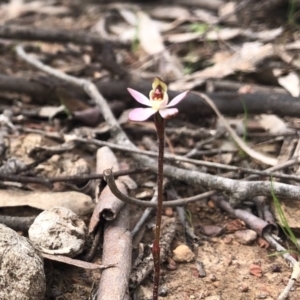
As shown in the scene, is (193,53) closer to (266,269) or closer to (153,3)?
(153,3)

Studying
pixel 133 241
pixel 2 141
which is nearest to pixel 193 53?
pixel 2 141

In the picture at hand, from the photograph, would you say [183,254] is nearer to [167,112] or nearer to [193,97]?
[167,112]

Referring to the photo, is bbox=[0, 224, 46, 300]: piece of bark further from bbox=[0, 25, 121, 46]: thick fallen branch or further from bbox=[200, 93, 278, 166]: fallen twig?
bbox=[0, 25, 121, 46]: thick fallen branch

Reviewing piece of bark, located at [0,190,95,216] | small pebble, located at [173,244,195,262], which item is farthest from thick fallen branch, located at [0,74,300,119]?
small pebble, located at [173,244,195,262]

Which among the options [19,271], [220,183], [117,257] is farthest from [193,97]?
[19,271]

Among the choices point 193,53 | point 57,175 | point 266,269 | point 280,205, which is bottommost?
point 266,269

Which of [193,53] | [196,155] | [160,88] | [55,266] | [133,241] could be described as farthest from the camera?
[193,53]

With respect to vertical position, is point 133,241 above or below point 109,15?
below
